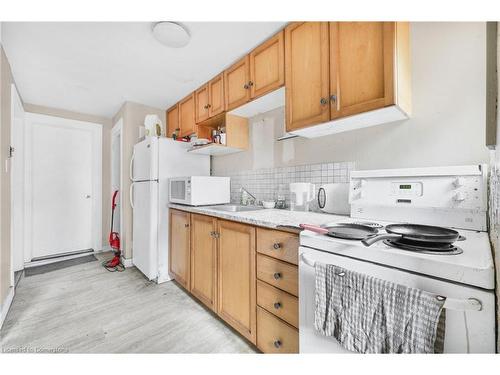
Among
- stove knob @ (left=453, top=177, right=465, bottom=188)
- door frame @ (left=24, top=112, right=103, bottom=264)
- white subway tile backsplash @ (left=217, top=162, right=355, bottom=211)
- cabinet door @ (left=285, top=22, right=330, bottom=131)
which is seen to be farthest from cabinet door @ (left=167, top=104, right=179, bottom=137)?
stove knob @ (left=453, top=177, right=465, bottom=188)

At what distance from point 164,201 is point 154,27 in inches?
64.0

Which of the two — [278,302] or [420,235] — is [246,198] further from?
[420,235]

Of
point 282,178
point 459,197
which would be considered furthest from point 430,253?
point 282,178

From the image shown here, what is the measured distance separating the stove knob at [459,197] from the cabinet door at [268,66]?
1.26m

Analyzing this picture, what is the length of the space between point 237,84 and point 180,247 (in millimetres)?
1712

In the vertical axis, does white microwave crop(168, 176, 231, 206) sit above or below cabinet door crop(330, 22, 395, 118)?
below

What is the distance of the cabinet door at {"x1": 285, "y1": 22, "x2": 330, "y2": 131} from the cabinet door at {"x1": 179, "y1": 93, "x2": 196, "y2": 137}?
4.87ft

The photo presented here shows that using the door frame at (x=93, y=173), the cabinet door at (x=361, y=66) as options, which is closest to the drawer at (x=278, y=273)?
the cabinet door at (x=361, y=66)

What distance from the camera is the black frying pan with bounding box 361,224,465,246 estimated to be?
2.34ft

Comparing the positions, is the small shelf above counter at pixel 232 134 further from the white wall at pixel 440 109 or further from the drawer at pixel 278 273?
the drawer at pixel 278 273

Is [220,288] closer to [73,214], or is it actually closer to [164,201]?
[164,201]

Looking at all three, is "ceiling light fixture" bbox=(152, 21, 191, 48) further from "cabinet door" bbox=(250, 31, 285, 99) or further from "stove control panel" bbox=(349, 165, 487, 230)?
"stove control panel" bbox=(349, 165, 487, 230)

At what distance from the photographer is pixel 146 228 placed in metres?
2.46

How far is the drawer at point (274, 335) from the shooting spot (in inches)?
44.9
